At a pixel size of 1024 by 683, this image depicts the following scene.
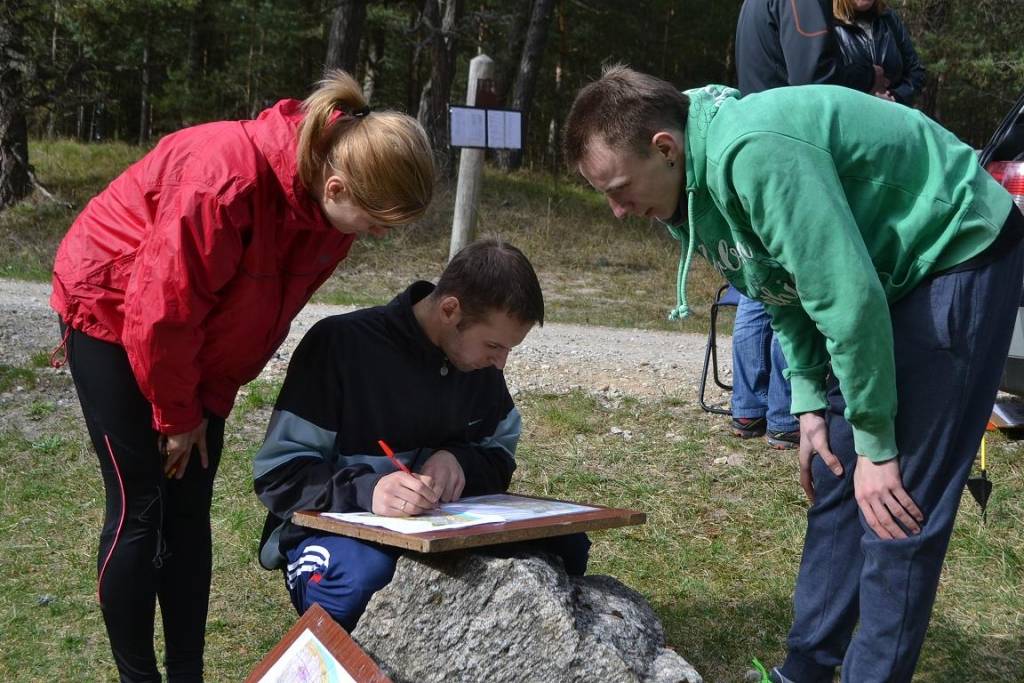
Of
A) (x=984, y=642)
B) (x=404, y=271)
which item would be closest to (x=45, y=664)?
(x=984, y=642)

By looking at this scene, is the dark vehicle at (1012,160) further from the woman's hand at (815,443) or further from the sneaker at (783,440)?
the woman's hand at (815,443)

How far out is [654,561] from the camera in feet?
14.1

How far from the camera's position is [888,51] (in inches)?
195

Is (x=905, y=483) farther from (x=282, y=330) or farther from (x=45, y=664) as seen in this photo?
(x=45, y=664)

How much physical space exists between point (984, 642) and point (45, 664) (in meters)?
3.05

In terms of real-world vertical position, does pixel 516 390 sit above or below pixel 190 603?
below

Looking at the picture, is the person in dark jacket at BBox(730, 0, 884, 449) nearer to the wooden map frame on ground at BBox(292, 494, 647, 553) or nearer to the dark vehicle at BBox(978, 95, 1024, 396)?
the dark vehicle at BBox(978, 95, 1024, 396)

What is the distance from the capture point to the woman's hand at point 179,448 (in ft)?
8.87

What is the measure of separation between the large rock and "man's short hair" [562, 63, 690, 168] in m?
0.96

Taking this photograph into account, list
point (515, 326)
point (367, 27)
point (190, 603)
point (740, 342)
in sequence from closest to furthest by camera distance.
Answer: point (515, 326), point (190, 603), point (740, 342), point (367, 27)

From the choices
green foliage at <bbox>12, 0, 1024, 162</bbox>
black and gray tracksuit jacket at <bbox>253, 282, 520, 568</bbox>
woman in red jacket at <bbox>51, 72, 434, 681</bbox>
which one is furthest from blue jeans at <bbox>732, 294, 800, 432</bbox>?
green foliage at <bbox>12, 0, 1024, 162</bbox>

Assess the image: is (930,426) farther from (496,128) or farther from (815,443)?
(496,128)

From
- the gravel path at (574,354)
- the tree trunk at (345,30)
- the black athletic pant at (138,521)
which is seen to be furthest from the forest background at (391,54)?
the black athletic pant at (138,521)

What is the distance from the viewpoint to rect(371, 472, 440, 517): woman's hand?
2.61 metres
